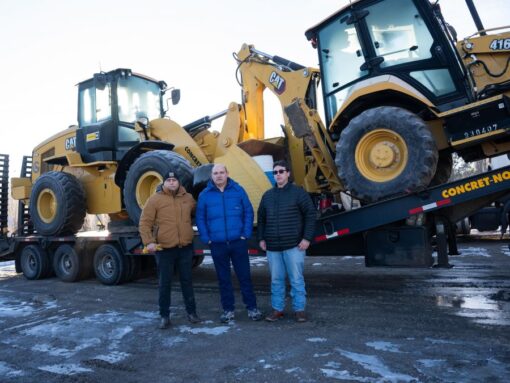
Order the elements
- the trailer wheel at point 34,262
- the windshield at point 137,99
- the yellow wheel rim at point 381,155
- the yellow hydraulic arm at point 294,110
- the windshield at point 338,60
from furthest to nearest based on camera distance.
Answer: the trailer wheel at point 34,262
the windshield at point 137,99
the yellow hydraulic arm at point 294,110
the windshield at point 338,60
the yellow wheel rim at point 381,155

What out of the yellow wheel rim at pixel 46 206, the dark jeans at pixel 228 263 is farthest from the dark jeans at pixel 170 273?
the yellow wheel rim at pixel 46 206

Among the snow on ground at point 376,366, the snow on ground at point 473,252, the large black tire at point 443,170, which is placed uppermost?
the large black tire at point 443,170

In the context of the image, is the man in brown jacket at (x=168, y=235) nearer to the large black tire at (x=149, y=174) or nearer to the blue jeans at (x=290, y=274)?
the blue jeans at (x=290, y=274)

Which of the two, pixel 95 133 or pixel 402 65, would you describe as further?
pixel 95 133

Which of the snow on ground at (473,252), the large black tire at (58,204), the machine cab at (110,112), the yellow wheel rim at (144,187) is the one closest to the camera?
the yellow wheel rim at (144,187)

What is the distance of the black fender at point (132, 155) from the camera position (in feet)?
24.1

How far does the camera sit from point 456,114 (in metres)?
4.84

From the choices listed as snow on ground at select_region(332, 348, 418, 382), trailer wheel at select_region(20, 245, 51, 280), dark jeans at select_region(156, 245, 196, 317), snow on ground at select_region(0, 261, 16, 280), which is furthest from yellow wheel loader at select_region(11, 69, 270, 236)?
snow on ground at select_region(332, 348, 418, 382)

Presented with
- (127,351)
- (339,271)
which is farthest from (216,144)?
(127,351)

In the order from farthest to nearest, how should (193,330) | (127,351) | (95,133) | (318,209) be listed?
(95,133) < (318,209) < (193,330) < (127,351)

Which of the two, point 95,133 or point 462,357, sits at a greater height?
point 95,133

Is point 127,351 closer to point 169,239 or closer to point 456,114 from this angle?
point 169,239

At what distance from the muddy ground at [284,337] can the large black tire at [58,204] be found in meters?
1.71

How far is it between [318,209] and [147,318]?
9.39 ft
